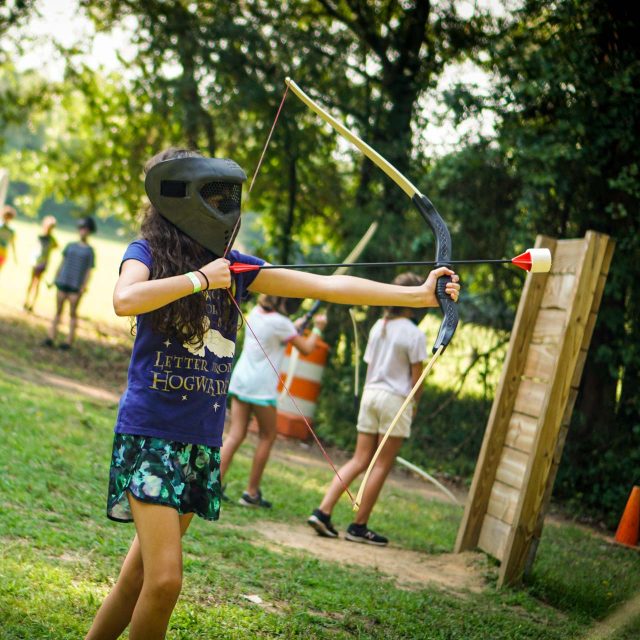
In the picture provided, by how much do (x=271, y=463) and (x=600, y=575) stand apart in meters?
3.75

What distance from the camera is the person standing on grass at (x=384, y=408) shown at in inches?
245

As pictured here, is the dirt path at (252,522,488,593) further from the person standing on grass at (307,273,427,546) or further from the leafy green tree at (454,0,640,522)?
the leafy green tree at (454,0,640,522)

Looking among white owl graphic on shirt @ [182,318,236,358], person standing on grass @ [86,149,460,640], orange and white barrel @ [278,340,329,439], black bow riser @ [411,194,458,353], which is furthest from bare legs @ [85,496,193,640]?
orange and white barrel @ [278,340,329,439]

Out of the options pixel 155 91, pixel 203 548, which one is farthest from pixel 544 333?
pixel 155 91

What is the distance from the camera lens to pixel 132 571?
289 centimetres

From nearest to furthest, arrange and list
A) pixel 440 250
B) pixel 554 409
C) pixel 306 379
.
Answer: pixel 440 250 < pixel 554 409 < pixel 306 379

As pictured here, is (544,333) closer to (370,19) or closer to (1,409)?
(1,409)

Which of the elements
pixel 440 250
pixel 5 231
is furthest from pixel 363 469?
pixel 5 231

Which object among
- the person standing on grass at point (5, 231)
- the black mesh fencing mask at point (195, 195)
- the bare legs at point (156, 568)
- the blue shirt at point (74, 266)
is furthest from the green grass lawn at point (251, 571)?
the person standing on grass at point (5, 231)

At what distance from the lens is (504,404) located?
6188 millimetres

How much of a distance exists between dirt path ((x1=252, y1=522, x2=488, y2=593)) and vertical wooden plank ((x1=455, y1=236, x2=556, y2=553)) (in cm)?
28

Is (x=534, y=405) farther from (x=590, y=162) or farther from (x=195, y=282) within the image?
(x=590, y=162)

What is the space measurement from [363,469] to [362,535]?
477mm

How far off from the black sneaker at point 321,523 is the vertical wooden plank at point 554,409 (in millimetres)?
1319
